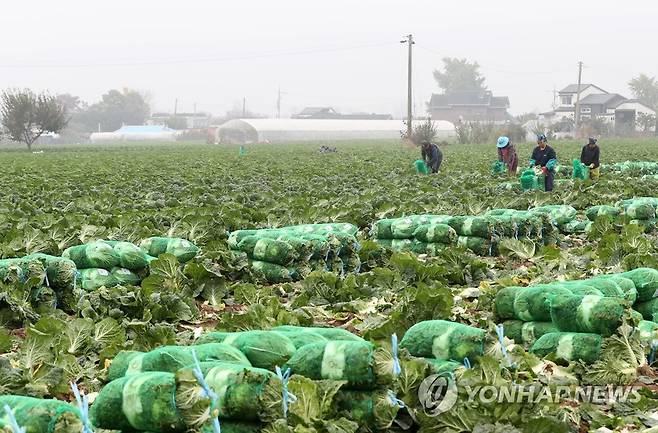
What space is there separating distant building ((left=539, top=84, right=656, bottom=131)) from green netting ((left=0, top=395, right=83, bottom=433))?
9228 centimetres

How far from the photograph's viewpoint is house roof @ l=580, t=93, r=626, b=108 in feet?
348

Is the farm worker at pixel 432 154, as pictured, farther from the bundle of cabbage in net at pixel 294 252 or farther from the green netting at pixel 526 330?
the green netting at pixel 526 330

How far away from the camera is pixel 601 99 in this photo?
10731 centimetres

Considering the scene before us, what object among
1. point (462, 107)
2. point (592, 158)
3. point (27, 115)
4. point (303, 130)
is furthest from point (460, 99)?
point (592, 158)

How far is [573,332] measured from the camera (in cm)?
A: 498

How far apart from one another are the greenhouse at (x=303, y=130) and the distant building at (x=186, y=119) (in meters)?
53.8

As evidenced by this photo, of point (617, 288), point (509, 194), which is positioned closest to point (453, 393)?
point (617, 288)

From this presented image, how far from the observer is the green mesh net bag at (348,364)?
11.9ft

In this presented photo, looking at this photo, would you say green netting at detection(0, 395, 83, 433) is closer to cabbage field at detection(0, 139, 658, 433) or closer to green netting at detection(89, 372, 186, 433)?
cabbage field at detection(0, 139, 658, 433)

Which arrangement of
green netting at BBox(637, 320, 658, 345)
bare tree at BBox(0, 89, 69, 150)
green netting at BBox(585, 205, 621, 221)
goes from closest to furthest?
green netting at BBox(637, 320, 658, 345)
green netting at BBox(585, 205, 621, 221)
bare tree at BBox(0, 89, 69, 150)

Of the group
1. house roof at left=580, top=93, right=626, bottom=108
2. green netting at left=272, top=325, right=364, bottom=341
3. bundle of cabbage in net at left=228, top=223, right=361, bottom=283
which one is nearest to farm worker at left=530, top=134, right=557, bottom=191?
bundle of cabbage in net at left=228, top=223, right=361, bottom=283

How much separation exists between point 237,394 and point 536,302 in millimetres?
2507

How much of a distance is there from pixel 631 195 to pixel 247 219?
22.3 ft

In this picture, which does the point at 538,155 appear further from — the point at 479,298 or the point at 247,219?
the point at 479,298
